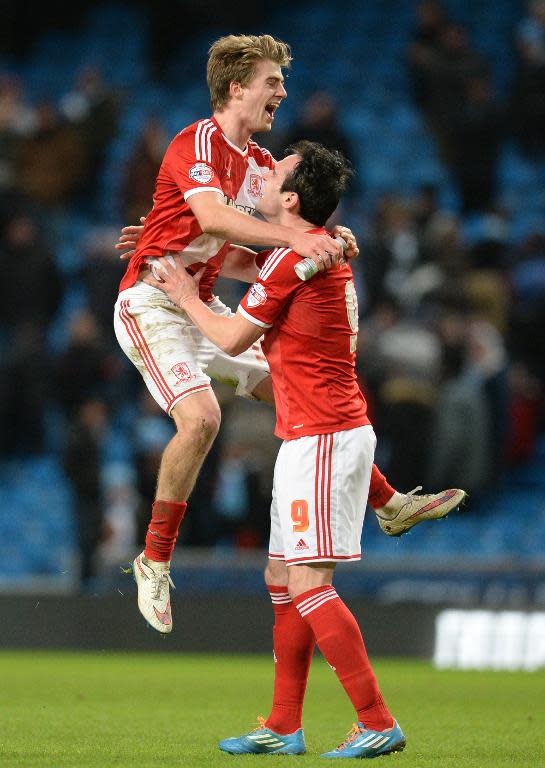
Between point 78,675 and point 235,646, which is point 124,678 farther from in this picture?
point 235,646

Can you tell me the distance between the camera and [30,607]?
12625 millimetres

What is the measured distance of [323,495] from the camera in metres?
5.79

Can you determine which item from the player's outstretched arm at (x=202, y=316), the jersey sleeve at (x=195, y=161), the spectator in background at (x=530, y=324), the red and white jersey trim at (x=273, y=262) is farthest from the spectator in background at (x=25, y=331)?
the red and white jersey trim at (x=273, y=262)

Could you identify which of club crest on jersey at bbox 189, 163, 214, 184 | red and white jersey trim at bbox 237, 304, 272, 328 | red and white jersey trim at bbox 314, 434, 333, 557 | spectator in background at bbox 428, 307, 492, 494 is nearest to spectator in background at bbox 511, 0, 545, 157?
spectator in background at bbox 428, 307, 492, 494

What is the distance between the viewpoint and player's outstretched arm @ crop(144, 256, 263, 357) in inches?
237

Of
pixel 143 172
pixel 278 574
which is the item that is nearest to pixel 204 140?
pixel 278 574

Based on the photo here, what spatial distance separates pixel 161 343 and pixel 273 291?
1.00 meters

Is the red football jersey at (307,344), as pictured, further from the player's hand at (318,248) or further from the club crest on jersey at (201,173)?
the club crest on jersey at (201,173)

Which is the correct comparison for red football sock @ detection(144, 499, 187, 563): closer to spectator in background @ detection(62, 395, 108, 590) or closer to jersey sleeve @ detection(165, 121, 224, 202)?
Answer: jersey sleeve @ detection(165, 121, 224, 202)

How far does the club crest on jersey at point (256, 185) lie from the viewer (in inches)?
281

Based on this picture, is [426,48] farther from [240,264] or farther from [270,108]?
[270,108]

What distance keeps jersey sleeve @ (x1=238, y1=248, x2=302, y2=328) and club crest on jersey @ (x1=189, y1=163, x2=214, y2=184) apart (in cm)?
78

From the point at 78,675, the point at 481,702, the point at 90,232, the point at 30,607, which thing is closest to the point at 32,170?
the point at 90,232

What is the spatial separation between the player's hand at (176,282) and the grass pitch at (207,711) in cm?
195
